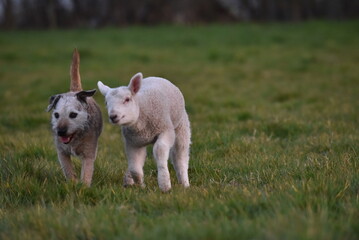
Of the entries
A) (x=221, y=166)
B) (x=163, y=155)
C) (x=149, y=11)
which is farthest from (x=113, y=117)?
(x=149, y=11)

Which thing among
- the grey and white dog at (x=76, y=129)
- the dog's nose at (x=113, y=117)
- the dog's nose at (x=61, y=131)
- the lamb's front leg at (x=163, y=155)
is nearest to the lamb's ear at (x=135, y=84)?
the dog's nose at (x=113, y=117)

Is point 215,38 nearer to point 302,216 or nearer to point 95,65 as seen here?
point 95,65

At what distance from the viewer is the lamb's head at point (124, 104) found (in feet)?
12.9

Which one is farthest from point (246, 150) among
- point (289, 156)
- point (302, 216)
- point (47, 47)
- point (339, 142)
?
point (47, 47)

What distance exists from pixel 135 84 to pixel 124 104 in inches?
9.8

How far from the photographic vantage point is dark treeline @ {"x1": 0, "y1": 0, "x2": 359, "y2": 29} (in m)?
41.5

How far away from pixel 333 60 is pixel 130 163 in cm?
1355

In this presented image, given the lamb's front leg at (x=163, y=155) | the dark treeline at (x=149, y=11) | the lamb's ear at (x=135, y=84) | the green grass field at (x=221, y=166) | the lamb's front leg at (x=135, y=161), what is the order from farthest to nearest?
1. the dark treeline at (x=149, y=11)
2. the lamb's front leg at (x=135, y=161)
3. the lamb's front leg at (x=163, y=155)
4. the lamb's ear at (x=135, y=84)
5. the green grass field at (x=221, y=166)

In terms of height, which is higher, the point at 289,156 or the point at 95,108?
the point at 95,108

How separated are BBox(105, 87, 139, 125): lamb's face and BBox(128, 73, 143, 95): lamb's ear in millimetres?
53

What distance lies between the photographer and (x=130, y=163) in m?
4.48

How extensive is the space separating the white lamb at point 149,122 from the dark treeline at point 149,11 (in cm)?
3647

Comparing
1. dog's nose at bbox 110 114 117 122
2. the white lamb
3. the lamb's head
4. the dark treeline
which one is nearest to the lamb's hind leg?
the white lamb

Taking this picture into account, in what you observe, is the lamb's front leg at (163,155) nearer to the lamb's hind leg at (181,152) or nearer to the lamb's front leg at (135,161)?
the lamb's front leg at (135,161)
